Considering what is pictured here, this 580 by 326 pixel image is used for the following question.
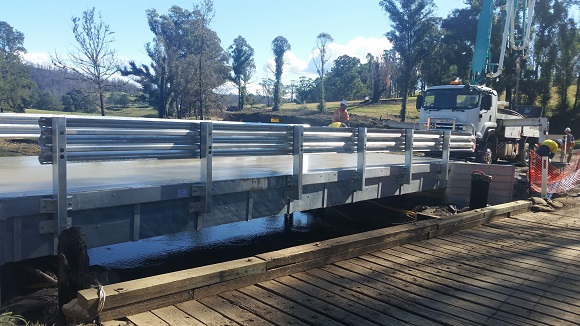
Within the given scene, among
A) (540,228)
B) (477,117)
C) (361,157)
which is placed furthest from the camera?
(477,117)

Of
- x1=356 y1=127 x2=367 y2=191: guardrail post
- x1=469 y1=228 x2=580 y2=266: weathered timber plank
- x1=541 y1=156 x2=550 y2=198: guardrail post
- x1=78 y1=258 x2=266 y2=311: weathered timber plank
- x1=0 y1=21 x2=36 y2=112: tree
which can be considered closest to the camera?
x1=78 y1=258 x2=266 y2=311: weathered timber plank

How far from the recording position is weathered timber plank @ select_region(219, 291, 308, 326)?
12.3ft

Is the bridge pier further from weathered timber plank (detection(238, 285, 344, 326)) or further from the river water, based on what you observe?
weathered timber plank (detection(238, 285, 344, 326))

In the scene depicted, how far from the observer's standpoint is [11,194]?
172 inches

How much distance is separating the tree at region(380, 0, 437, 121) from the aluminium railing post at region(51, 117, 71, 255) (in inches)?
1504

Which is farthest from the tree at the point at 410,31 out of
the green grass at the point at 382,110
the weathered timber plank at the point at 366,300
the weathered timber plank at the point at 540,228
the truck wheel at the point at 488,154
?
the weathered timber plank at the point at 366,300

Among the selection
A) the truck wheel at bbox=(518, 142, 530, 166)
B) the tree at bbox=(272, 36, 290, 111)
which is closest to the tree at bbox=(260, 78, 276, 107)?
the tree at bbox=(272, 36, 290, 111)

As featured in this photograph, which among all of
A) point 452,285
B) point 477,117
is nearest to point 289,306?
point 452,285

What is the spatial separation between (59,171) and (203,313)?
182 centimetres

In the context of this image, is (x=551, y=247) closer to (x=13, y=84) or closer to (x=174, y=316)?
(x=174, y=316)

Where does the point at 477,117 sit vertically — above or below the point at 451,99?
below

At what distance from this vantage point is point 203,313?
374 cm

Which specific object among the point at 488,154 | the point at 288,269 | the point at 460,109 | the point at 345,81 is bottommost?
the point at 288,269

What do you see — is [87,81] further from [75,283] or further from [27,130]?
[75,283]
